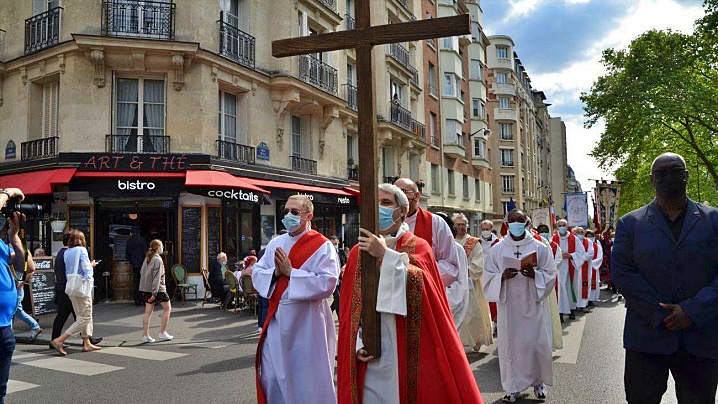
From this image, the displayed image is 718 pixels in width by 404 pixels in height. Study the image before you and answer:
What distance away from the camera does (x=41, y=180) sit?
14.3 meters

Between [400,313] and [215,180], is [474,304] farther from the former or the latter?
[215,180]

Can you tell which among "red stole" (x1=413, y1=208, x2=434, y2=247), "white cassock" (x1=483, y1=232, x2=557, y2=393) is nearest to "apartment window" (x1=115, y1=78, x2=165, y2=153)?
"white cassock" (x1=483, y1=232, x2=557, y2=393)

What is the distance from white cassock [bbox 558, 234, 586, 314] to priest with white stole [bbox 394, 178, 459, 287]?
22.0 feet

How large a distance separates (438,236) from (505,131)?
178ft

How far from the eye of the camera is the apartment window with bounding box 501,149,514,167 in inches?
2207

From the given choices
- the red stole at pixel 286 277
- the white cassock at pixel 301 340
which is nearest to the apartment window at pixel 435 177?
the red stole at pixel 286 277

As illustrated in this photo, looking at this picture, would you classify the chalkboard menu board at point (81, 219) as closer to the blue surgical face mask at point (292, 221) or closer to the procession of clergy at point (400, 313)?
the procession of clergy at point (400, 313)

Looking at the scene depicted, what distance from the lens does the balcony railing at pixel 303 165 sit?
19.7 m

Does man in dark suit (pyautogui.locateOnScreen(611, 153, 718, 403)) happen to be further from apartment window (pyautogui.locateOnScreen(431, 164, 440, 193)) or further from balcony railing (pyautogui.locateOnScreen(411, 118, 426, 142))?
apartment window (pyautogui.locateOnScreen(431, 164, 440, 193))

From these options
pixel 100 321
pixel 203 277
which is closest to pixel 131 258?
pixel 203 277

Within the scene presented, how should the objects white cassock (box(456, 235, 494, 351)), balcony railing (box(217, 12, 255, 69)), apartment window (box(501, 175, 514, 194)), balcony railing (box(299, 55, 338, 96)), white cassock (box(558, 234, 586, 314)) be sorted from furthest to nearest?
1. apartment window (box(501, 175, 514, 194))
2. balcony railing (box(299, 55, 338, 96))
3. balcony railing (box(217, 12, 255, 69))
4. white cassock (box(558, 234, 586, 314))
5. white cassock (box(456, 235, 494, 351))

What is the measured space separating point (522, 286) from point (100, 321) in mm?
9855

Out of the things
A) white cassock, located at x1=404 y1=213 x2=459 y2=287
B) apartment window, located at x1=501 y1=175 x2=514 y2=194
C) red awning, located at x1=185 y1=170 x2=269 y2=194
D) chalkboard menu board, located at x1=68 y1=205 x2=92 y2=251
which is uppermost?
apartment window, located at x1=501 y1=175 x2=514 y2=194

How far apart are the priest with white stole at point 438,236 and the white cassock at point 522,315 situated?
3.64 feet
